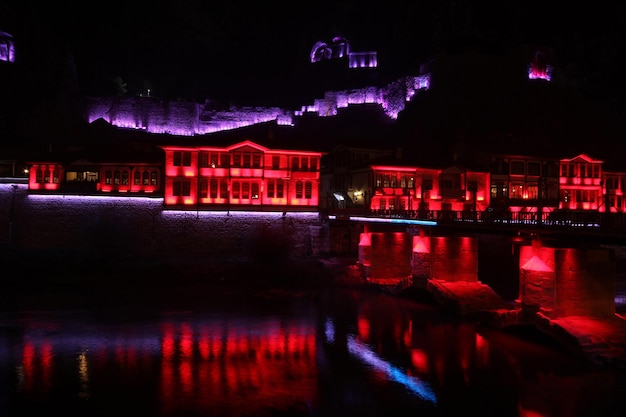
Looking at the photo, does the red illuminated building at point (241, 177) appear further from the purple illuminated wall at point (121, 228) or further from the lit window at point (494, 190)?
the lit window at point (494, 190)

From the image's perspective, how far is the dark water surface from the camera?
15.9m

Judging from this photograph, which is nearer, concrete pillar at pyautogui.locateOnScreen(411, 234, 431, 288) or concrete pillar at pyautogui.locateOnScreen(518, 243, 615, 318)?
concrete pillar at pyautogui.locateOnScreen(518, 243, 615, 318)

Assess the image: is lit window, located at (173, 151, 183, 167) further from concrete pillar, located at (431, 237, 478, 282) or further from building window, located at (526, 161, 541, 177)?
building window, located at (526, 161, 541, 177)

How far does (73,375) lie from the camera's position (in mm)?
18094

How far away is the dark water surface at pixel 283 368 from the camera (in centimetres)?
1587

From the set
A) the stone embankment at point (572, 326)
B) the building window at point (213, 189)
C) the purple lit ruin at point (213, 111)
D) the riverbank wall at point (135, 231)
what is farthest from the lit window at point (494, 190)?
the purple lit ruin at point (213, 111)

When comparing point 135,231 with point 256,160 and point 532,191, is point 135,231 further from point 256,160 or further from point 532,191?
point 532,191

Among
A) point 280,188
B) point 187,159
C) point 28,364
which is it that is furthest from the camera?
point 280,188

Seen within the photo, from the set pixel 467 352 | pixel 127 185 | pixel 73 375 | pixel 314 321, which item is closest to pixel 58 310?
pixel 73 375

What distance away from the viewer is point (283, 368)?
19.6 metres

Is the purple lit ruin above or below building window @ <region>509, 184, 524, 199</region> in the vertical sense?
above

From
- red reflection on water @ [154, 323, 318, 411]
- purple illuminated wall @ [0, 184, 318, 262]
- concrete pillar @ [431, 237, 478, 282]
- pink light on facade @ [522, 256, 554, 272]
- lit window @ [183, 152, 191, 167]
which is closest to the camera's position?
red reflection on water @ [154, 323, 318, 411]

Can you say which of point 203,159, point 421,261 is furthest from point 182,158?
point 421,261

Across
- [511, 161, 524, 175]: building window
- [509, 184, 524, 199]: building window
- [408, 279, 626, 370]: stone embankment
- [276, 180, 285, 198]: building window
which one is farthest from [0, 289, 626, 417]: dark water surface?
[511, 161, 524, 175]: building window
